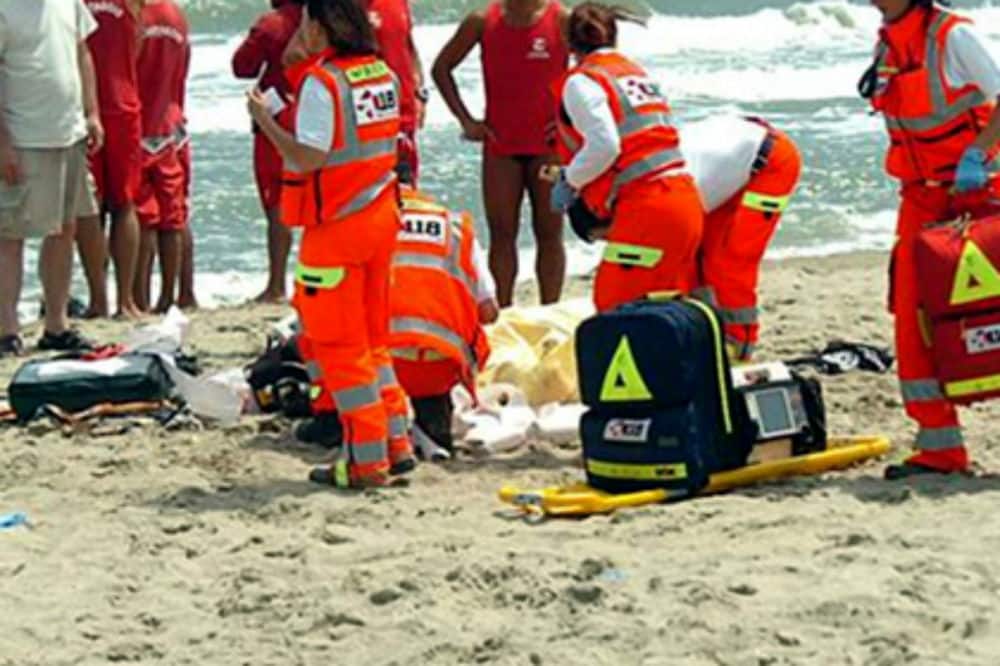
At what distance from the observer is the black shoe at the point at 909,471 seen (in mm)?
6641

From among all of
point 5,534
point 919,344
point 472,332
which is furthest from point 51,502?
point 919,344

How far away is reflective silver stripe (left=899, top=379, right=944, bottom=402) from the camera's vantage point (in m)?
6.61

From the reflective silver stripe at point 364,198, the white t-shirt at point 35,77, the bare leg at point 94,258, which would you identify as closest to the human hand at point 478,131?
the white t-shirt at point 35,77

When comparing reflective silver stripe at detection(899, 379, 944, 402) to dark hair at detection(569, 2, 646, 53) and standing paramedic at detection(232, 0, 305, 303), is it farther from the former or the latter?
standing paramedic at detection(232, 0, 305, 303)

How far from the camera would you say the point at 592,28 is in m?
7.34

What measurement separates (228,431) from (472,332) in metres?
1.03

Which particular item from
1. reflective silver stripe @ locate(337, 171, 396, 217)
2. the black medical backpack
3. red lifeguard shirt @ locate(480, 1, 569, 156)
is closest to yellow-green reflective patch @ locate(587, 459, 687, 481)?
the black medical backpack

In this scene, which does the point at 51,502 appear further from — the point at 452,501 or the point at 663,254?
the point at 663,254

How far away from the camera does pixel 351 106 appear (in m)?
6.74

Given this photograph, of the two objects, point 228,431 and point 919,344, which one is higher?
point 919,344

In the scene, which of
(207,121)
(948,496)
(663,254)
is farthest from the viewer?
(207,121)

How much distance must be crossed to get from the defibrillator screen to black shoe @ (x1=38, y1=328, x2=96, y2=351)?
11.9ft

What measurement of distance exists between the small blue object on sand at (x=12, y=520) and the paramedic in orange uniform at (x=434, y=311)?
1438mm

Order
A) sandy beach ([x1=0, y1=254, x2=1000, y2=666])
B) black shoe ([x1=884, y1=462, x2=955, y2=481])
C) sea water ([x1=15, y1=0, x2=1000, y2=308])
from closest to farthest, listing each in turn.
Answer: sandy beach ([x1=0, y1=254, x2=1000, y2=666]), black shoe ([x1=884, y1=462, x2=955, y2=481]), sea water ([x1=15, y1=0, x2=1000, y2=308])
